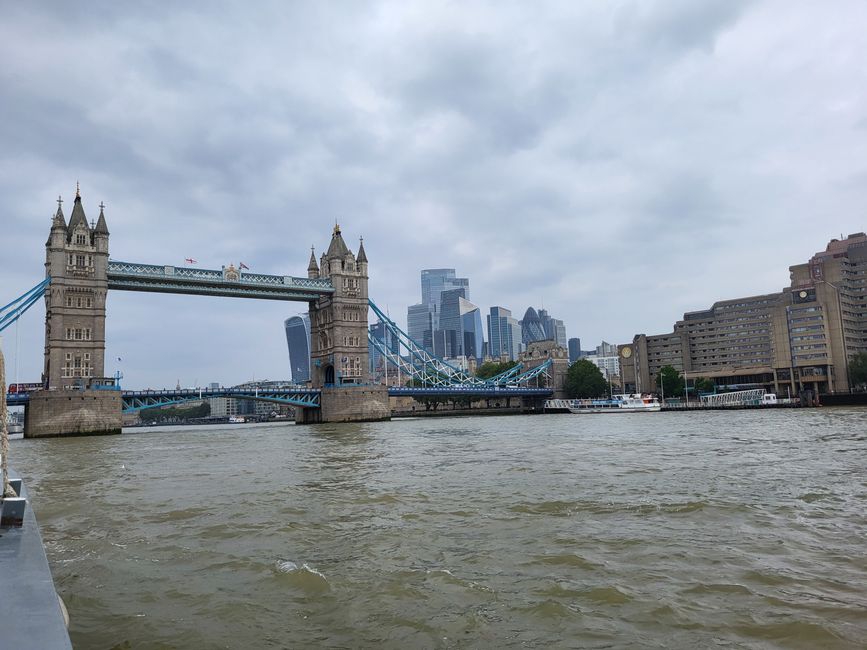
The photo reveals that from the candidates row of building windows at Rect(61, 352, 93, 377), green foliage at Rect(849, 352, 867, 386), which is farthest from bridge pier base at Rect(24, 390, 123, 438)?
green foliage at Rect(849, 352, 867, 386)

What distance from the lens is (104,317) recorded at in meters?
59.1

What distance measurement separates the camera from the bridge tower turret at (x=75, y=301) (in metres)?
56.1

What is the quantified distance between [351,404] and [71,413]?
28.8m

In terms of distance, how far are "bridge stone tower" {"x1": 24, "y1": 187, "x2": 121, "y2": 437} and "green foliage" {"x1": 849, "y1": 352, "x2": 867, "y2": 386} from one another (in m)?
95.4

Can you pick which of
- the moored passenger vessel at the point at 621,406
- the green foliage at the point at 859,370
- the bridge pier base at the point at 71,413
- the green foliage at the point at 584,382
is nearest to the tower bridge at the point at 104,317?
the bridge pier base at the point at 71,413

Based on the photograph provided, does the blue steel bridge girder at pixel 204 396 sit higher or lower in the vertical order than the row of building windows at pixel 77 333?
lower

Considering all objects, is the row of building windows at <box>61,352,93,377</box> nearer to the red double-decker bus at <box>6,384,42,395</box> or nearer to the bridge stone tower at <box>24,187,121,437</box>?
the bridge stone tower at <box>24,187,121,437</box>

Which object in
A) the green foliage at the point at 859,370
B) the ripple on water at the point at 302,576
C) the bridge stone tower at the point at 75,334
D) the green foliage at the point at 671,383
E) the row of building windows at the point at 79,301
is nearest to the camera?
the ripple on water at the point at 302,576

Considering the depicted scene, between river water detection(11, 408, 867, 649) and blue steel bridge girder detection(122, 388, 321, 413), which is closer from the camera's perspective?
river water detection(11, 408, 867, 649)

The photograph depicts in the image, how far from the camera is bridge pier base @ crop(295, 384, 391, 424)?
71.2m

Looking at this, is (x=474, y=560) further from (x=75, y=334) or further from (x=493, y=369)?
(x=493, y=369)

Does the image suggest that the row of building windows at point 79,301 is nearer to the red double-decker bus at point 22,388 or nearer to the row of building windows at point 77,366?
the row of building windows at point 77,366

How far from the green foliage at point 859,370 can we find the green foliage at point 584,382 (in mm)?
36953

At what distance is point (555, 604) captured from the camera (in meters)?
6.08
